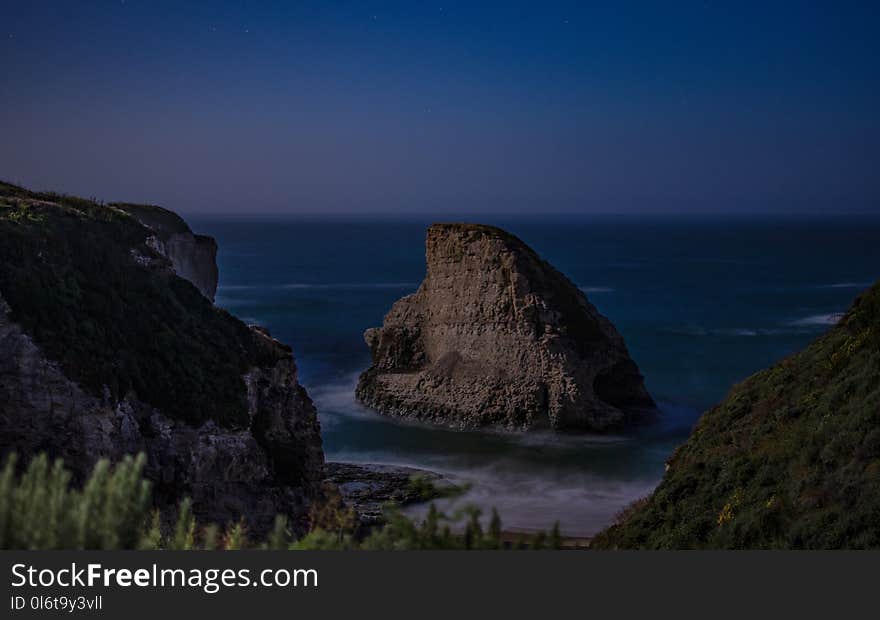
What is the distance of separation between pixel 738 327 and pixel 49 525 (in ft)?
179

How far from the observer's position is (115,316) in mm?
17672

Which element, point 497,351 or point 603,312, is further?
point 603,312

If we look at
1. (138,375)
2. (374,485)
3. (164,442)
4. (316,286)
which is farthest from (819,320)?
(164,442)

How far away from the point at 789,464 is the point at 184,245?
2235 cm

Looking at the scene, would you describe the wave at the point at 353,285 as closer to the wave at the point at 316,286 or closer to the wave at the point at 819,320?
the wave at the point at 316,286

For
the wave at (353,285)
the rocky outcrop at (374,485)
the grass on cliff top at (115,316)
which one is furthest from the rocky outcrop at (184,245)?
the wave at (353,285)

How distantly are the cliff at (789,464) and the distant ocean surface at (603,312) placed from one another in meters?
7.00

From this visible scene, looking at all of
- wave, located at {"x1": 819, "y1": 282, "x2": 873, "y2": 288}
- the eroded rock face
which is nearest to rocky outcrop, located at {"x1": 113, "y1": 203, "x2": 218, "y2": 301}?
the eroded rock face

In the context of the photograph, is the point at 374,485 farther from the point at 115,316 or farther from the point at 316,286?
the point at 316,286

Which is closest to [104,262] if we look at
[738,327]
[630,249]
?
[738,327]

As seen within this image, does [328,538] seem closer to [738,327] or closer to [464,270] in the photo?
[464,270]

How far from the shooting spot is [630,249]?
13338cm

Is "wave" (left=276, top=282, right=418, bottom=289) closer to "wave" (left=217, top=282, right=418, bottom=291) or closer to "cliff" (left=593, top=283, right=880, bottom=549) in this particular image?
"wave" (left=217, top=282, right=418, bottom=291)

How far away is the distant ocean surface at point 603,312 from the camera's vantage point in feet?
97.5
